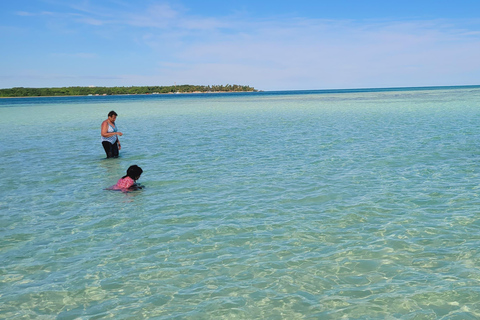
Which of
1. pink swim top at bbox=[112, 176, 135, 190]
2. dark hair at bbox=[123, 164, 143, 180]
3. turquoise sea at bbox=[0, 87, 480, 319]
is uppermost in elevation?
dark hair at bbox=[123, 164, 143, 180]

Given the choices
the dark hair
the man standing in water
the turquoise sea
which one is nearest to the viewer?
the turquoise sea

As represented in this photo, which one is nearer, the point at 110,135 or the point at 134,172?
the point at 134,172

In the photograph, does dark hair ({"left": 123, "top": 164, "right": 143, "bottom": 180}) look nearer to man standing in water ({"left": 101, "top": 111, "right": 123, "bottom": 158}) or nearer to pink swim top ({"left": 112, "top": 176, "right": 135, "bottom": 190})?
pink swim top ({"left": 112, "top": 176, "right": 135, "bottom": 190})

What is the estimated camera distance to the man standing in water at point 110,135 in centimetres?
1734

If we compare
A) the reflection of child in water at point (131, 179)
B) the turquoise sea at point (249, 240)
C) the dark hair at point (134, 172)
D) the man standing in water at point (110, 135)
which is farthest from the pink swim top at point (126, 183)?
the man standing in water at point (110, 135)

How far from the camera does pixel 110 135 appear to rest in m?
17.6

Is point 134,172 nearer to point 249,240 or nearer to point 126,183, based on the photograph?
point 126,183

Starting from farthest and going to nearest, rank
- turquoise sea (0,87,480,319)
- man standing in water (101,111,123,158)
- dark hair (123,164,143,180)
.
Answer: man standing in water (101,111,123,158)
dark hair (123,164,143,180)
turquoise sea (0,87,480,319)

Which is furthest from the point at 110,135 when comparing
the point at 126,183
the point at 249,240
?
the point at 249,240

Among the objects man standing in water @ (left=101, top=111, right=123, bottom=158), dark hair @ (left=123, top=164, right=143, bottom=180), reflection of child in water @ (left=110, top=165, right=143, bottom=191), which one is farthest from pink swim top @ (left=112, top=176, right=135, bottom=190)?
man standing in water @ (left=101, top=111, right=123, bottom=158)

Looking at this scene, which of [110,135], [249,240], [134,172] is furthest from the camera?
[110,135]

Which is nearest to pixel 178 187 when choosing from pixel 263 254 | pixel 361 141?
pixel 263 254

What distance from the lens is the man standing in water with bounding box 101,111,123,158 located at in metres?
17.3

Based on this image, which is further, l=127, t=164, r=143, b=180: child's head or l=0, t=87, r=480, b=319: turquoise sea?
l=127, t=164, r=143, b=180: child's head
